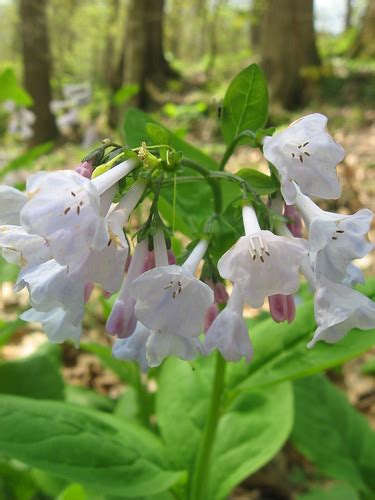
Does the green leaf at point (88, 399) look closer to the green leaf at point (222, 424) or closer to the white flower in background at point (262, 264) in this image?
the green leaf at point (222, 424)

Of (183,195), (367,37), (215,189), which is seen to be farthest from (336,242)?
(367,37)

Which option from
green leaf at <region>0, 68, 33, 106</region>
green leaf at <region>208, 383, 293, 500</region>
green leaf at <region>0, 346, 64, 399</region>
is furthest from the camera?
green leaf at <region>0, 68, 33, 106</region>

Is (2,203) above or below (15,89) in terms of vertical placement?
above

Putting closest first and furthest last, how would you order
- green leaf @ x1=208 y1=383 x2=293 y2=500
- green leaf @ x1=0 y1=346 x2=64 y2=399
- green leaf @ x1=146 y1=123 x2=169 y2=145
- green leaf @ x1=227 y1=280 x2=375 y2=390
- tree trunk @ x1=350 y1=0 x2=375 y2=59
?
1. green leaf @ x1=146 y1=123 x2=169 y2=145
2. green leaf @ x1=227 y1=280 x2=375 y2=390
3. green leaf @ x1=208 y1=383 x2=293 y2=500
4. green leaf @ x1=0 y1=346 x2=64 y2=399
5. tree trunk @ x1=350 y1=0 x2=375 y2=59

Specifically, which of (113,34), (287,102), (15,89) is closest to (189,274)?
(15,89)

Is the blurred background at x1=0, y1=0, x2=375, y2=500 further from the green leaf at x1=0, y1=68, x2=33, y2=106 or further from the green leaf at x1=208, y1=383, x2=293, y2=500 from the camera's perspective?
the green leaf at x1=208, y1=383, x2=293, y2=500

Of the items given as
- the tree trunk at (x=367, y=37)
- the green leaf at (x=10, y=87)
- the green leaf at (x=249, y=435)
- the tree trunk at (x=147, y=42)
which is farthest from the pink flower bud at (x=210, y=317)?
the tree trunk at (x=367, y=37)

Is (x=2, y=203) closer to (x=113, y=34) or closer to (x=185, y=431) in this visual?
(x=185, y=431)

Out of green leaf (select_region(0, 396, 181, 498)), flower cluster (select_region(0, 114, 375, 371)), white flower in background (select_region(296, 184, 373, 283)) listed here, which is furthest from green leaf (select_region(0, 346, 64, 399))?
white flower in background (select_region(296, 184, 373, 283))
